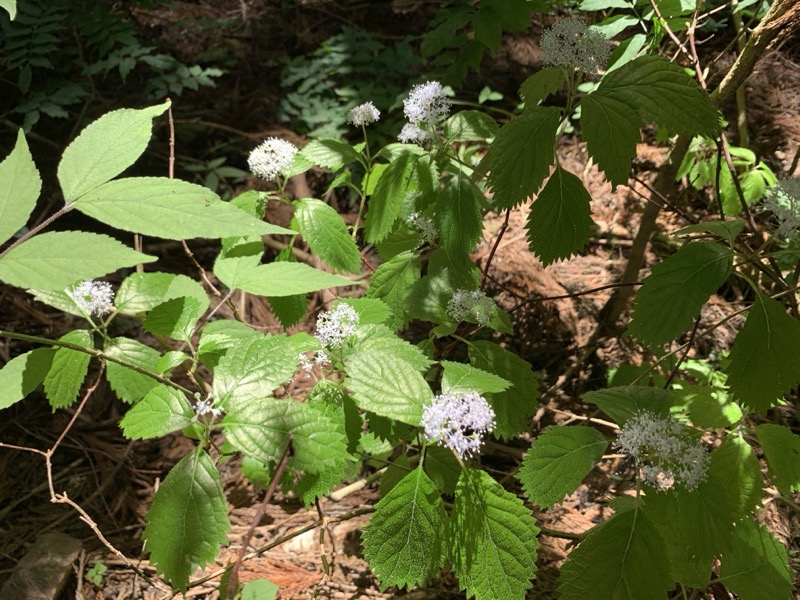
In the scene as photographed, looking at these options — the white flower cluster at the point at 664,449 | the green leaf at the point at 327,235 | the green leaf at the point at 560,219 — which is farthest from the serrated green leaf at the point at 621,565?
the green leaf at the point at 327,235

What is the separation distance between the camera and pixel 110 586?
1996 millimetres

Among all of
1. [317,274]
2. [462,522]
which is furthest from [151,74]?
[462,522]

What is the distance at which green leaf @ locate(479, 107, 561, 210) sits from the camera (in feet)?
4.75

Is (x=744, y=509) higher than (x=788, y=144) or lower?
lower

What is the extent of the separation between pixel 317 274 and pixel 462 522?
70cm

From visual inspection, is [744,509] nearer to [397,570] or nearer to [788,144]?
[397,570]

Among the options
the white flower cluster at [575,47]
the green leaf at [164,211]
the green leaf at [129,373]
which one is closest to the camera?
the green leaf at [164,211]

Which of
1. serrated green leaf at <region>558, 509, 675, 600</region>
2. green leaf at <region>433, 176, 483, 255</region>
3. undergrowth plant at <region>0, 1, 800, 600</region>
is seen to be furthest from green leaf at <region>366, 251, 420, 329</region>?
serrated green leaf at <region>558, 509, 675, 600</region>

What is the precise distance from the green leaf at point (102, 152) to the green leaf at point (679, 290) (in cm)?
119

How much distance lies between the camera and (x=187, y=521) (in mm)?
1197

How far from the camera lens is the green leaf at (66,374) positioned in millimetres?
1591

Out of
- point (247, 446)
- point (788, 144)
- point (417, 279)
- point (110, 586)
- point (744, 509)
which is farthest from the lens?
point (788, 144)

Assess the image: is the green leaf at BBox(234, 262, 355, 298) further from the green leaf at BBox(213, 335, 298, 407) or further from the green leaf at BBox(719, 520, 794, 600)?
the green leaf at BBox(719, 520, 794, 600)

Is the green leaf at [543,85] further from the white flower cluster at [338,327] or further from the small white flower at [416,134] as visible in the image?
the white flower cluster at [338,327]
